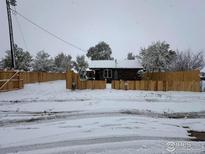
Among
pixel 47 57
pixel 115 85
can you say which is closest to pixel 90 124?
pixel 115 85

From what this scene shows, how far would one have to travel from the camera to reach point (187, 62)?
5159cm

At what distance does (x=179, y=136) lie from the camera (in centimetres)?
780

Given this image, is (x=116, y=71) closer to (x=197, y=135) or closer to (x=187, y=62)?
(x=187, y=62)

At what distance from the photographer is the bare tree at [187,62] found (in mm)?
50037

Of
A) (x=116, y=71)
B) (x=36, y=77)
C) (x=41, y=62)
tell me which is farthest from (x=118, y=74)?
(x=41, y=62)

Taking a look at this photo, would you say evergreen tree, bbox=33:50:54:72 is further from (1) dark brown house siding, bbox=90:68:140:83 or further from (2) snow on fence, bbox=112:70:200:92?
(2) snow on fence, bbox=112:70:200:92

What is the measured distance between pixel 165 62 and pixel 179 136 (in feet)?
107

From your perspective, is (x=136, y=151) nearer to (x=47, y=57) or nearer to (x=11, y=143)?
(x=11, y=143)

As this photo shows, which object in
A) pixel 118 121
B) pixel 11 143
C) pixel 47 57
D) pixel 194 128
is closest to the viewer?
pixel 11 143

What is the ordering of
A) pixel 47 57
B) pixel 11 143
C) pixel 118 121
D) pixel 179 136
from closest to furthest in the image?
pixel 11 143 → pixel 179 136 → pixel 118 121 → pixel 47 57

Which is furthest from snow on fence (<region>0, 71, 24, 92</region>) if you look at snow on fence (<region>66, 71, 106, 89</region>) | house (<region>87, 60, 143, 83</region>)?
house (<region>87, 60, 143, 83</region>)

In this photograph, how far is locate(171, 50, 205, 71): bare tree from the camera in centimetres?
5004

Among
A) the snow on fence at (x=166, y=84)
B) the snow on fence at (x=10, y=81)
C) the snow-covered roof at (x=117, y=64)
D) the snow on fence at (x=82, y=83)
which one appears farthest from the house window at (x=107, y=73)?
the snow on fence at (x=10, y=81)

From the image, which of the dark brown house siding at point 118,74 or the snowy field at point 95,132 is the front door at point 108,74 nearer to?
the dark brown house siding at point 118,74
